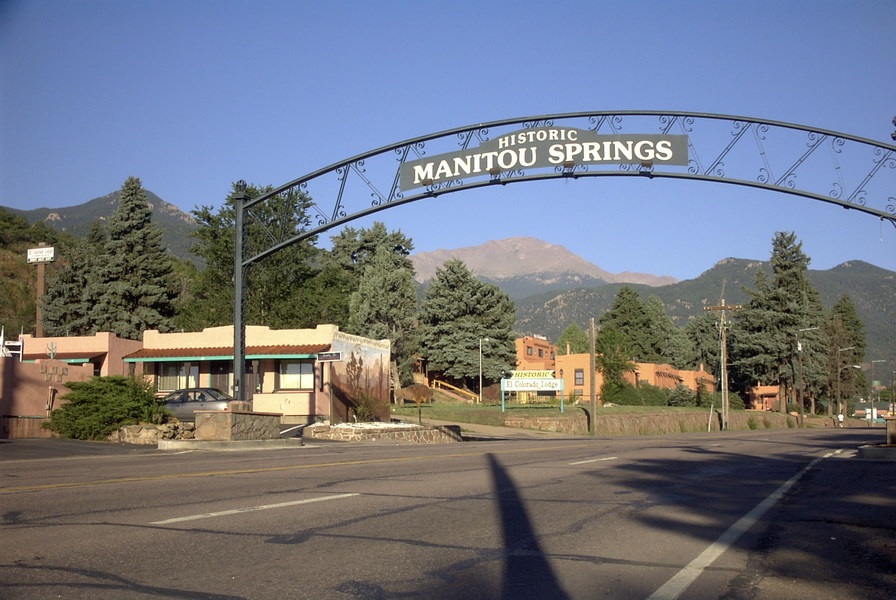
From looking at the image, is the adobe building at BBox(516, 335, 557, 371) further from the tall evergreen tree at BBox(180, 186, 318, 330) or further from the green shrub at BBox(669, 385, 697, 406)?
the tall evergreen tree at BBox(180, 186, 318, 330)

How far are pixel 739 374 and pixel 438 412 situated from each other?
50.1 m

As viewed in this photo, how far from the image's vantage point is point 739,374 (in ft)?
295

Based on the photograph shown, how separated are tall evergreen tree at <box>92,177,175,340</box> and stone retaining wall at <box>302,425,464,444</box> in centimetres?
3690

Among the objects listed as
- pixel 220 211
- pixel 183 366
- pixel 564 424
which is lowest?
pixel 564 424

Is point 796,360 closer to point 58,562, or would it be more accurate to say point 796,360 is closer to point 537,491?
point 537,491

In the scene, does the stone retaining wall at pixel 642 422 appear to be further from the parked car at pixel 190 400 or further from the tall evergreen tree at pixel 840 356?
the tall evergreen tree at pixel 840 356

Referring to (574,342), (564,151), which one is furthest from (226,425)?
(574,342)

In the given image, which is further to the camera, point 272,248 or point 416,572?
point 272,248

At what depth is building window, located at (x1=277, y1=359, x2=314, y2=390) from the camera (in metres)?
38.6

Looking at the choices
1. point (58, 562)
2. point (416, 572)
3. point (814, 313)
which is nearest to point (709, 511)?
point (416, 572)

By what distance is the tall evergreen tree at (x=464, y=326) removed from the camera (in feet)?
242

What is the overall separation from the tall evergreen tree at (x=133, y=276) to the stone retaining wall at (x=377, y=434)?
3690cm

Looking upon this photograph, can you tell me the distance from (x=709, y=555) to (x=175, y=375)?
124 ft

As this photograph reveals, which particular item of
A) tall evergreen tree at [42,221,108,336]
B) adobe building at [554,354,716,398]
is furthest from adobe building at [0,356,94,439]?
adobe building at [554,354,716,398]
